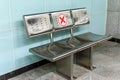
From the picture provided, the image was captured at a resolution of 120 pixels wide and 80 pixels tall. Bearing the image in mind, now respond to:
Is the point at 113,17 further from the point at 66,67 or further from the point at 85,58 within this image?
Answer: the point at 66,67

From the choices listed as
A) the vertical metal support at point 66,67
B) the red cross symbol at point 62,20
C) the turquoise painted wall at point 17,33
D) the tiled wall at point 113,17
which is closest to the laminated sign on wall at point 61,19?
the red cross symbol at point 62,20

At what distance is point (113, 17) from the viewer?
148 inches

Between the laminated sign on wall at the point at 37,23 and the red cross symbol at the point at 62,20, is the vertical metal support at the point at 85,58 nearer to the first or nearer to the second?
the red cross symbol at the point at 62,20

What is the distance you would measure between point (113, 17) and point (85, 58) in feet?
4.74

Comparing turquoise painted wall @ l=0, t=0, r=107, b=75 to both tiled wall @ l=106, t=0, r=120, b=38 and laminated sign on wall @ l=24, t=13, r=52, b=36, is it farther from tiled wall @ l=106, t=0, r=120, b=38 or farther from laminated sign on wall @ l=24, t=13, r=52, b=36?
tiled wall @ l=106, t=0, r=120, b=38

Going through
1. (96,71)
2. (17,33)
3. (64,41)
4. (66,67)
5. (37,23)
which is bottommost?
(96,71)

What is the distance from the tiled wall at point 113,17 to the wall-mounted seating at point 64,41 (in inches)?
44.5

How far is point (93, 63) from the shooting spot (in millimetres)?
2875

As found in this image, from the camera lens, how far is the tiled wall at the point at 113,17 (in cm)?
366

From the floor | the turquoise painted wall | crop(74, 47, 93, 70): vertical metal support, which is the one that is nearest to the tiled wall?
the floor

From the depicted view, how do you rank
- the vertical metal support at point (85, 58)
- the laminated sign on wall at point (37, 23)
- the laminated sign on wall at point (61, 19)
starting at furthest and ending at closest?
the vertical metal support at point (85, 58)
the laminated sign on wall at point (61, 19)
the laminated sign on wall at point (37, 23)

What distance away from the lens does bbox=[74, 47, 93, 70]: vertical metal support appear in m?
2.65

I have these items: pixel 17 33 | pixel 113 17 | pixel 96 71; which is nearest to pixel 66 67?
pixel 96 71

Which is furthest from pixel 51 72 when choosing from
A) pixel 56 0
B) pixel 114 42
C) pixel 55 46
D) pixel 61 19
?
pixel 114 42
